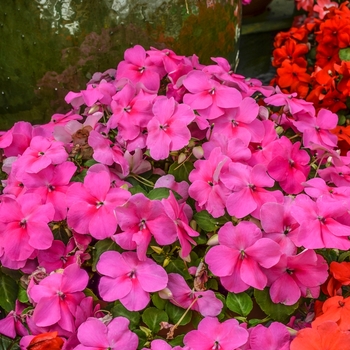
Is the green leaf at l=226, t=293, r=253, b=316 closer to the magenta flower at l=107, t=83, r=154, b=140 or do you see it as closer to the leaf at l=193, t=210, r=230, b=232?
the leaf at l=193, t=210, r=230, b=232

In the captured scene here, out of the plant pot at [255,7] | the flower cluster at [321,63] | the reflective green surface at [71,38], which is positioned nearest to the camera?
the reflective green surface at [71,38]

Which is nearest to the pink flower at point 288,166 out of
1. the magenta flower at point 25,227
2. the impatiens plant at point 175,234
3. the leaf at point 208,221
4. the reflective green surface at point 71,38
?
the impatiens plant at point 175,234

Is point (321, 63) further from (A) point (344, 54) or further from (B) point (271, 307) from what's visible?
(B) point (271, 307)

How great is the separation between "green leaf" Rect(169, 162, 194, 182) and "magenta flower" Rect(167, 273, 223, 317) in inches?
A: 6.3

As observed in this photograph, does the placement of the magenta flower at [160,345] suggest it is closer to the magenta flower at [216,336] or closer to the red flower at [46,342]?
the magenta flower at [216,336]

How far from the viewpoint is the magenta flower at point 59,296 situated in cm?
74

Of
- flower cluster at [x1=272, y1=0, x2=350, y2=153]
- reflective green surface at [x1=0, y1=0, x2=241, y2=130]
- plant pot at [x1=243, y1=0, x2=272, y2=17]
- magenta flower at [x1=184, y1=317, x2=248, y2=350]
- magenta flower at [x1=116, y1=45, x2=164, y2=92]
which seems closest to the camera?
magenta flower at [x1=184, y1=317, x2=248, y2=350]

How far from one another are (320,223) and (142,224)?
224 mm

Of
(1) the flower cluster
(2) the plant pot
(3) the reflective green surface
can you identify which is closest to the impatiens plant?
(3) the reflective green surface

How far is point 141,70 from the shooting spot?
103 centimetres

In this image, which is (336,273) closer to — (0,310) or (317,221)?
(317,221)

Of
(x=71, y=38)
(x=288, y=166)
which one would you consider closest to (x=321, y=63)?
(x=71, y=38)

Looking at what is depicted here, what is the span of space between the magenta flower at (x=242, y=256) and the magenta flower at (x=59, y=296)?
6.8 inches

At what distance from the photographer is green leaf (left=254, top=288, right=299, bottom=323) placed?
766 millimetres
